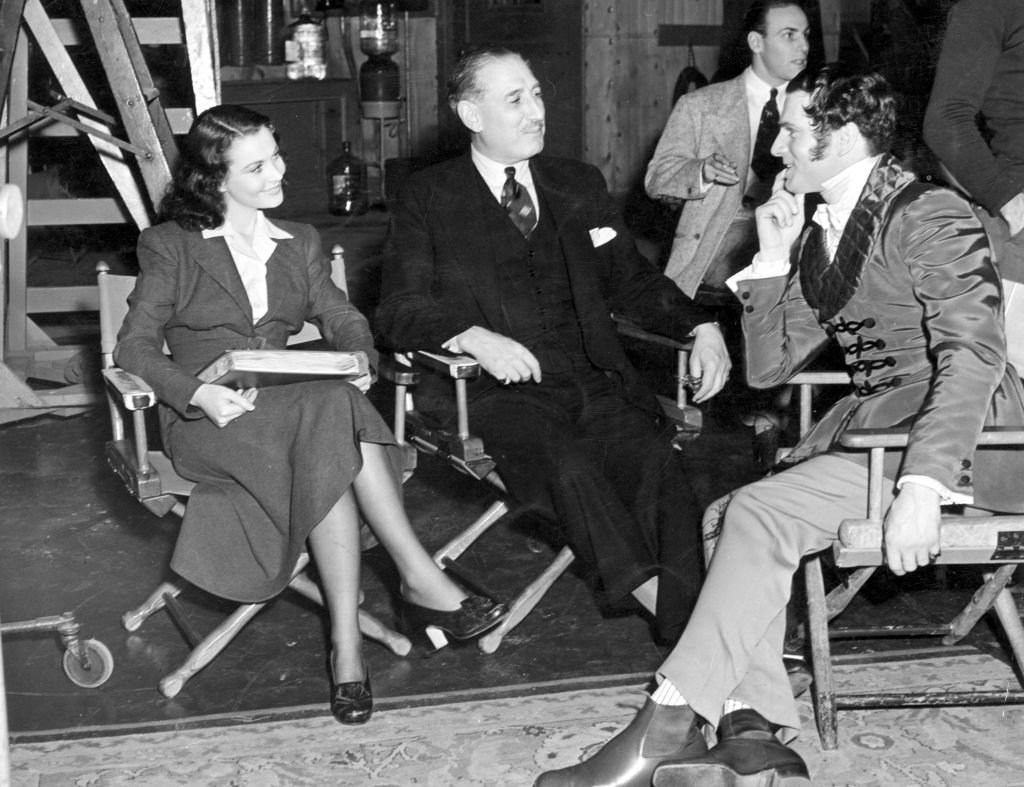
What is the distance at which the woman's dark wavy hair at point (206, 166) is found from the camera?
341 centimetres

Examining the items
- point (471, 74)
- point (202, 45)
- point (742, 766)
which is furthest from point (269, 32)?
point (742, 766)

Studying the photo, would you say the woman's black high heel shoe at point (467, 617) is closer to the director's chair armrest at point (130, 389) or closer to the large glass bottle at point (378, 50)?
the director's chair armrest at point (130, 389)

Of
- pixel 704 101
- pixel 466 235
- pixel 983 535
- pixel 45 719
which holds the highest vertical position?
pixel 704 101

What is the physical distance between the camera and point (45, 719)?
316 centimetres

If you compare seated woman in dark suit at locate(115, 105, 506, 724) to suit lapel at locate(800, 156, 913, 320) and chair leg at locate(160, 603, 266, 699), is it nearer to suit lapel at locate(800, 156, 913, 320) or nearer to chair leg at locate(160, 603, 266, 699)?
chair leg at locate(160, 603, 266, 699)

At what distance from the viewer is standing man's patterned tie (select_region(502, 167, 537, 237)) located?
147 inches

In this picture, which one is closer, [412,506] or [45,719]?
[45,719]

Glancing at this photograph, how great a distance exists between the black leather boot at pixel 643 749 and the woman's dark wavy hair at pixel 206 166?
1786 millimetres

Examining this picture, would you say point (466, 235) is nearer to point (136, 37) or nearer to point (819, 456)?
point (819, 456)

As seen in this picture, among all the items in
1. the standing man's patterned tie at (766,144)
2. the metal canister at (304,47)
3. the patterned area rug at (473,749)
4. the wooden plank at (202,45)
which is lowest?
the patterned area rug at (473,749)

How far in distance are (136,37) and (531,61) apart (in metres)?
4.35

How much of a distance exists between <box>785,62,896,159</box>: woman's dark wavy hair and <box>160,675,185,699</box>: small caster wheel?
79.7 inches

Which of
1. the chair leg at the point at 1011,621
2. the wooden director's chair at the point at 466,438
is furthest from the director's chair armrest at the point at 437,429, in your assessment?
the chair leg at the point at 1011,621

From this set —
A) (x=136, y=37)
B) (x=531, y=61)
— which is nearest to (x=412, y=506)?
(x=136, y=37)
